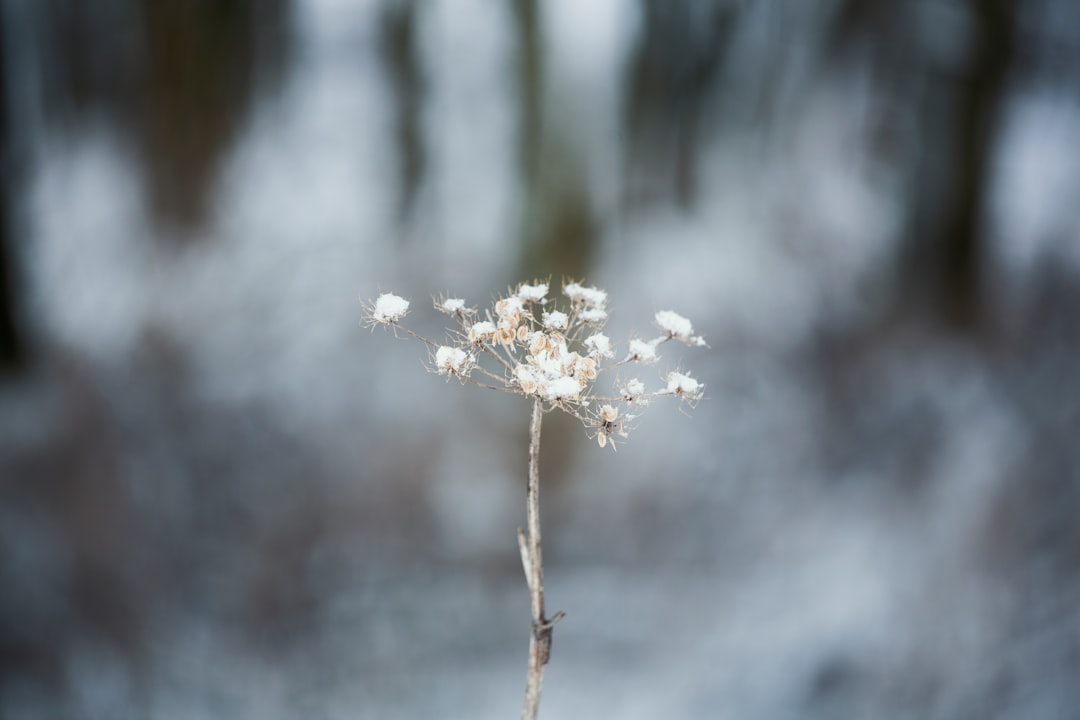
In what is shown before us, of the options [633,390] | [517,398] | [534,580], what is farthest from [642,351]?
[517,398]

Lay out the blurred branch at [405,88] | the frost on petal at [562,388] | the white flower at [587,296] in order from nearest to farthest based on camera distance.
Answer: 1. the frost on petal at [562,388]
2. the white flower at [587,296]
3. the blurred branch at [405,88]

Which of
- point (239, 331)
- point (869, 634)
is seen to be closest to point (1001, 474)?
point (869, 634)

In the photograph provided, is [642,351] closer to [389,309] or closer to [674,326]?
[674,326]

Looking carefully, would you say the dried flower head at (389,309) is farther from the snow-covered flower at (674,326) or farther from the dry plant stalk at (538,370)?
the snow-covered flower at (674,326)

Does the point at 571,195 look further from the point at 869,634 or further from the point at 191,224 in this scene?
the point at 869,634

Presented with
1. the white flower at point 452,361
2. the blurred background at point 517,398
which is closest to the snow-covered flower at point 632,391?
the white flower at point 452,361

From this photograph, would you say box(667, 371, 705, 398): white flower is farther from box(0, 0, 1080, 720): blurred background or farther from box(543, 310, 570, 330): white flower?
box(0, 0, 1080, 720): blurred background
